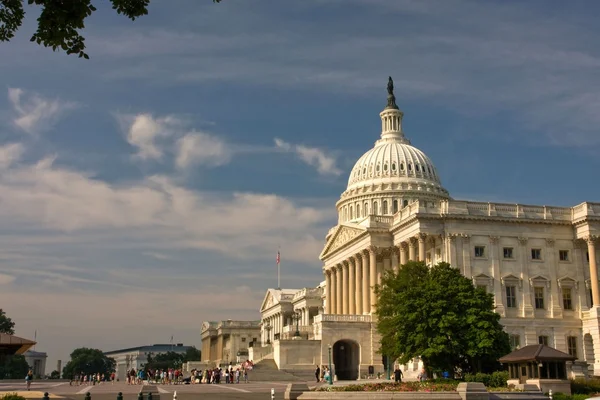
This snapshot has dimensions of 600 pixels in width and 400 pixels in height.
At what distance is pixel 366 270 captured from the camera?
10325 centimetres

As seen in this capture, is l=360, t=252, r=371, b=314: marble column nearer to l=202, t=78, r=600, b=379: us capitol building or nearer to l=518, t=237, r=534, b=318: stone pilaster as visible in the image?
l=202, t=78, r=600, b=379: us capitol building

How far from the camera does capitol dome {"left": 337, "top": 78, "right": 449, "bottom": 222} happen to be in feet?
463

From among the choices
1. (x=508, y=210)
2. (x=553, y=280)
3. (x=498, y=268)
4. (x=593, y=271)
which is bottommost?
(x=553, y=280)

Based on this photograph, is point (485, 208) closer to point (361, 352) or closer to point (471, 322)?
point (361, 352)

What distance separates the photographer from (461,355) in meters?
66.1

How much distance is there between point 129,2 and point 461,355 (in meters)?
55.6

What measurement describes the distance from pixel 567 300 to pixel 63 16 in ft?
285

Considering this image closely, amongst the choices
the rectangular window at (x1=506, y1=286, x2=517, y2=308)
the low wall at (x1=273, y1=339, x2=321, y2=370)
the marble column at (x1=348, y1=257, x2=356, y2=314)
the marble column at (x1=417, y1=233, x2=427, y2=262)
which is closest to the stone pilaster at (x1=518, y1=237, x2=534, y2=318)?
the rectangular window at (x1=506, y1=286, x2=517, y2=308)

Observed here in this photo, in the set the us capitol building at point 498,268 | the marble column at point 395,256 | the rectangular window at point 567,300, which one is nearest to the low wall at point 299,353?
the us capitol building at point 498,268

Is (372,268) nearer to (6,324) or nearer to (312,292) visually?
(312,292)

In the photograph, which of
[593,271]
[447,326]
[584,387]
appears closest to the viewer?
[584,387]

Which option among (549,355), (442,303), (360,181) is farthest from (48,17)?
(360,181)

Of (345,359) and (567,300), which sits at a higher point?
(567,300)

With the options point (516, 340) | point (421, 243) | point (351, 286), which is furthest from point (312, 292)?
point (516, 340)
